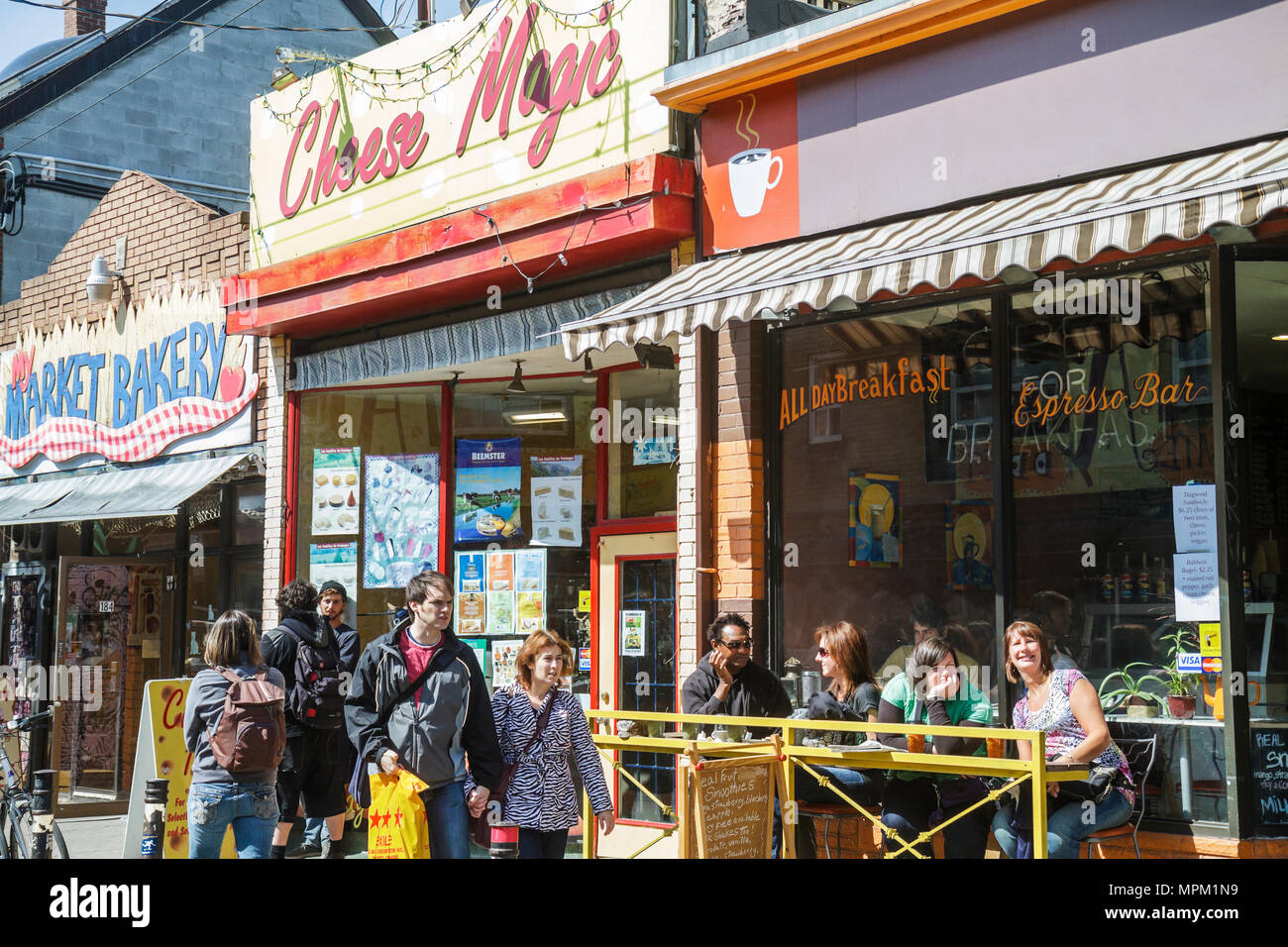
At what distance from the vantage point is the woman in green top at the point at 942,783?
21.6ft

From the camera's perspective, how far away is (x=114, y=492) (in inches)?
544

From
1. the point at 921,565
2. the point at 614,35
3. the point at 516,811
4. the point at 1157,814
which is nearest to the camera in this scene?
the point at 516,811

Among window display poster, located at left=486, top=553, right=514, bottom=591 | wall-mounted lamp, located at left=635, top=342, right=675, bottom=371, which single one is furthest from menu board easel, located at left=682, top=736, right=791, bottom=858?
window display poster, located at left=486, top=553, right=514, bottom=591

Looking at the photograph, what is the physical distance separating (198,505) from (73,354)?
289cm

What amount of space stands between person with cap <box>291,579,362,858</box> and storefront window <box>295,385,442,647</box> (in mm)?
1653

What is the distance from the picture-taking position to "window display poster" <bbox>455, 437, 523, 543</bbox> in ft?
36.8

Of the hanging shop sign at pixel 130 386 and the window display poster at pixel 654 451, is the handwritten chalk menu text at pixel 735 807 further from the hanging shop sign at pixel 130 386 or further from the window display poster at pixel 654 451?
the hanging shop sign at pixel 130 386

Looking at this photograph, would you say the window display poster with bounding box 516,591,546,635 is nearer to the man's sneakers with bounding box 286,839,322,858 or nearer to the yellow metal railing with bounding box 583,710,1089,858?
the man's sneakers with bounding box 286,839,322,858

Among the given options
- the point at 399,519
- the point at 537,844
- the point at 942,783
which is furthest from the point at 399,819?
the point at 399,519

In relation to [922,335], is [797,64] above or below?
above

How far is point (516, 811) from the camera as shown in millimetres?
6184

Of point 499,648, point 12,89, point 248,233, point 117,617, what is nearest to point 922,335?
point 499,648

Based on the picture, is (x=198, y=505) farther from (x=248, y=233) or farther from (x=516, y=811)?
(x=516, y=811)
